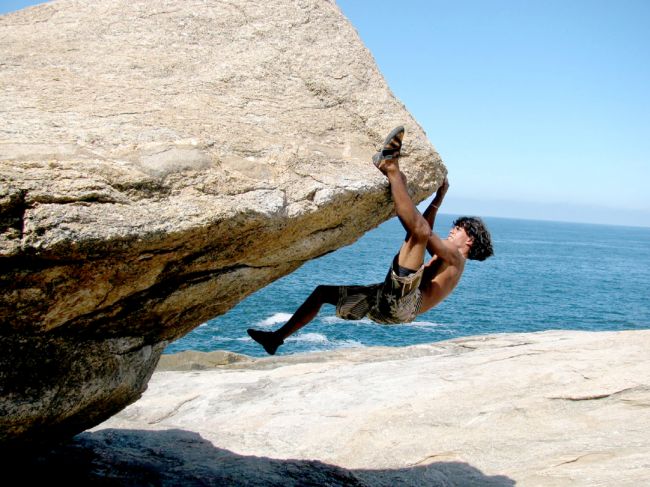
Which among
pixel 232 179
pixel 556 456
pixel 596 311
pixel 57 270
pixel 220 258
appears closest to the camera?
pixel 57 270

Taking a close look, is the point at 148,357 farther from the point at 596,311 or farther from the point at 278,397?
the point at 596,311

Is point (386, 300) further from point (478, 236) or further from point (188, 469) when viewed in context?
point (188, 469)

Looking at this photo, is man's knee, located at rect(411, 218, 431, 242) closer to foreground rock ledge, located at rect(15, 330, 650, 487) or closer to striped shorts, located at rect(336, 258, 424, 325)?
striped shorts, located at rect(336, 258, 424, 325)

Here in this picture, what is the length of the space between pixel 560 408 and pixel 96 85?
25.5 ft

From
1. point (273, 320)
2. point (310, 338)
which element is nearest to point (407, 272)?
point (310, 338)

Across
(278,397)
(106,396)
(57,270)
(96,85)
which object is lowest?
(278,397)

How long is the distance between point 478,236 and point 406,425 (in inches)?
160

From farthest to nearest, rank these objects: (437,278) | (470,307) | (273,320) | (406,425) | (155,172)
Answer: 1. (470,307)
2. (273,320)
3. (406,425)
4. (437,278)
5. (155,172)

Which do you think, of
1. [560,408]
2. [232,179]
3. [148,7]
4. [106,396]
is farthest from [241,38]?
[560,408]

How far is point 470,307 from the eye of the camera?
160 ft

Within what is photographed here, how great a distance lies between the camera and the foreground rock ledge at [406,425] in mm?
8117

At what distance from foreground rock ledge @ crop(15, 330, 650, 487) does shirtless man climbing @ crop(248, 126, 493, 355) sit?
268cm

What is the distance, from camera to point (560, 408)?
9609 millimetres

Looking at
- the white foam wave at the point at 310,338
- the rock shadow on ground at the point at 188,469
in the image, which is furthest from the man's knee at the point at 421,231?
the white foam wave at the point at 310,338
